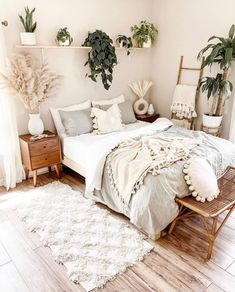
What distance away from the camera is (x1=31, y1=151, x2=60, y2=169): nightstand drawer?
290cm

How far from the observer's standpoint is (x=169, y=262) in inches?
75.6

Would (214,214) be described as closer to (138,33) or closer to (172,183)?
(172,183)

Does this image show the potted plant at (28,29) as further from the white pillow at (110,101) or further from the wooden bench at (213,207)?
the wooden bench at (213,207)

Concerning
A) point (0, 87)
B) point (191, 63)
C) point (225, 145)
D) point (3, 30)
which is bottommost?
point (225, 145)

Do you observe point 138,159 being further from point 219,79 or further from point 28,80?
point 219,79

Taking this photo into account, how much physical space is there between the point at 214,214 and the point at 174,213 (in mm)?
364

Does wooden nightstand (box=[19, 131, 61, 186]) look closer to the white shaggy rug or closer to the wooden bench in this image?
the white shaggy rug

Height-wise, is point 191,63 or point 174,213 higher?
point 191,63

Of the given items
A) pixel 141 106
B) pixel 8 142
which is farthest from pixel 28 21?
pixel 141 106

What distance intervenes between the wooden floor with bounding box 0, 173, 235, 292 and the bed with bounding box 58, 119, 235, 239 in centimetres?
24

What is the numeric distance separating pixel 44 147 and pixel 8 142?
0.42 meters

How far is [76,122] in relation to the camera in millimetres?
3143

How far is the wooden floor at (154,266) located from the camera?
1.71 m

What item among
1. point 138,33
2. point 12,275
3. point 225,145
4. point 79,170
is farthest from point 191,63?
point 12,275
